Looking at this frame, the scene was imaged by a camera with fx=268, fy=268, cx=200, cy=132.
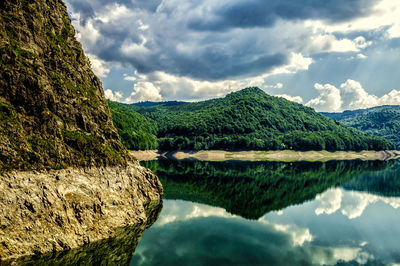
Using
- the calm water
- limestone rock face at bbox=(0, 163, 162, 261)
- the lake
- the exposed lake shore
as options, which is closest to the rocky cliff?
limestone rock face at bbox=(0, 163, 162, 261)

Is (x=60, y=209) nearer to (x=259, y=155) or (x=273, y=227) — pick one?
(x=273, y=227)

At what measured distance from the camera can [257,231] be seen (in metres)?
38.8

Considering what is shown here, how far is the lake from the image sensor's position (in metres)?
29.1

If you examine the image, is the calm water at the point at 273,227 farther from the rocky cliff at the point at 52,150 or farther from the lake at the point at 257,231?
the rocky cliff at the point at 52,150

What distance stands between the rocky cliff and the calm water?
722cm

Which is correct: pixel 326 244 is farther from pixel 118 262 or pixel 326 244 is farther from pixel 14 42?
pixel 14 42

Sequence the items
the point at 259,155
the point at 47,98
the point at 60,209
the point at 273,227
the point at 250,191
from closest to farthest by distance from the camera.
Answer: the point at 60,209 < the point at 47,98 < the point at 273,227 < the point at 250,191 < the point at 259,155

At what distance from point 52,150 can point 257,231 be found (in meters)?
29.3

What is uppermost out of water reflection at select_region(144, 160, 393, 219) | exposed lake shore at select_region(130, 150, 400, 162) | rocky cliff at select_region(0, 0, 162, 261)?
rocky cliff at select_region(0, 0, 162, 261)

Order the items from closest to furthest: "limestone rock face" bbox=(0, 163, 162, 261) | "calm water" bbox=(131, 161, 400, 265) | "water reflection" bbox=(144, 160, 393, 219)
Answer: "limestone rock face" bbox=(0, 163, 162, 261) < "calm water" bbox=(131, 161, 400, 265) < "water reflection" bbox=(144, 160, 393, 219)

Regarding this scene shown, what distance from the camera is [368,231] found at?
39.7 meters

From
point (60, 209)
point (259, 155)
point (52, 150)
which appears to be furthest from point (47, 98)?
point (259, 155)

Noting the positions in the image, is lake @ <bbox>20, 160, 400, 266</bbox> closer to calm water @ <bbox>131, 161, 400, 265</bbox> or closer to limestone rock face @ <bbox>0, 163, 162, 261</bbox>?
calm water @ <bbox>131, 161, 400, 265</bbox>

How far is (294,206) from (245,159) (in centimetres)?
11085
